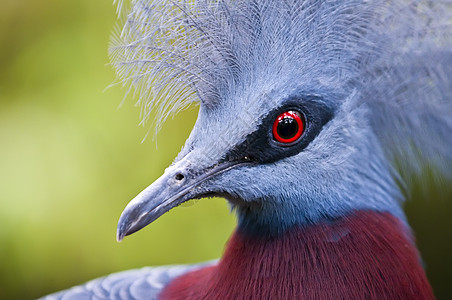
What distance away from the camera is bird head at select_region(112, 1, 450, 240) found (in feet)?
4.46

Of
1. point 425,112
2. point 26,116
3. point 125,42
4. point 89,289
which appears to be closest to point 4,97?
point 26,116

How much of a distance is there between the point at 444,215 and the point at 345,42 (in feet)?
7.17

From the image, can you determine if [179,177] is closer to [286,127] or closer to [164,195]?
[164,195]

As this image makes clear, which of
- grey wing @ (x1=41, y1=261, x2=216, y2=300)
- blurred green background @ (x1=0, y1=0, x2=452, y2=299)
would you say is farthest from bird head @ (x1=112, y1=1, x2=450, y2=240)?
blurred green background @ (x1=0, y1=0, x2=452, y2=299)

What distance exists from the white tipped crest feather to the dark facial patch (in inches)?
2.3

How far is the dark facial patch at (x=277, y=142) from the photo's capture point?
136 cm

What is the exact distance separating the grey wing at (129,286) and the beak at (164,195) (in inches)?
21.2

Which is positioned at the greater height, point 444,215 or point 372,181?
point 372,181

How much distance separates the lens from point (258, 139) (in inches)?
53.7

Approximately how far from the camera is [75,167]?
8.72ft

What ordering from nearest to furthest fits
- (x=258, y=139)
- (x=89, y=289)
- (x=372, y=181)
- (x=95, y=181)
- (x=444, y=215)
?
1. (x=258, y=139)
2. (x=372, y=181)
3. (x=89, y=289)
4. (x=95, y=181)
5. (x=444, y=215)

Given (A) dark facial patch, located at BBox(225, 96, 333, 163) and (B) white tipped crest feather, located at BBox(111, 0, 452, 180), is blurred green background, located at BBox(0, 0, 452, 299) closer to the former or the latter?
(B) white tipped crest feather, located at BBox(111, 0, 452, 180)

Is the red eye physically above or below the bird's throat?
above

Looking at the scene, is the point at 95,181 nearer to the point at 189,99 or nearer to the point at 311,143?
the point at 189,99
